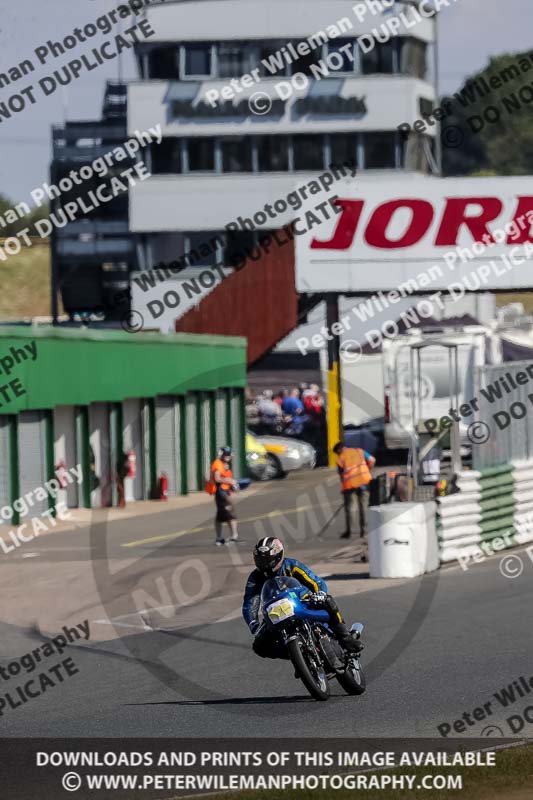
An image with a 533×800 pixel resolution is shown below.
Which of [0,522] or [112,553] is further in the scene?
[0,522]

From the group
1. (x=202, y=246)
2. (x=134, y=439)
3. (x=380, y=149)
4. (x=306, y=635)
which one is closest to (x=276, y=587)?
(x=306, y=635)

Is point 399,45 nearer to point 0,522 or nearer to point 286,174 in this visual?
point 286,174

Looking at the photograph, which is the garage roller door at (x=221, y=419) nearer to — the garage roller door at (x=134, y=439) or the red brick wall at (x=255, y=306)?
the red brick wall at (x=255, y=306)

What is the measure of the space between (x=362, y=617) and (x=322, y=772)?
750cm

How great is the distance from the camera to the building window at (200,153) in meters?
62.9

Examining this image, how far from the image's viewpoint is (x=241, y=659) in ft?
47.6

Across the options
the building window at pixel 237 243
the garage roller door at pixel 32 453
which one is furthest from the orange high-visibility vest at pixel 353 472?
the building window at pixel 237 243

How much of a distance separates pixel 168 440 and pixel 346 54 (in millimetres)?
32501

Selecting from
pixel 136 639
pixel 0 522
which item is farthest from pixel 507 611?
pixel 0 522

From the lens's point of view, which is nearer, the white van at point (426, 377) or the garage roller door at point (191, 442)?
the garage roller door at point (191, 442)

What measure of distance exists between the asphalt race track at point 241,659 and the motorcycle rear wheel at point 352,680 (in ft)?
0.31

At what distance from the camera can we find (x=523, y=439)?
80.9 feet

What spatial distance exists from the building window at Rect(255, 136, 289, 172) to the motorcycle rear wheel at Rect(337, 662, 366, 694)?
5260 cm

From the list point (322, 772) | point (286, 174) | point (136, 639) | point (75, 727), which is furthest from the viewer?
point (286, 174)
